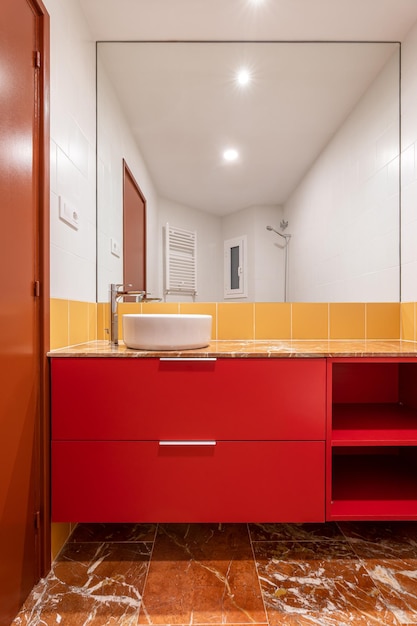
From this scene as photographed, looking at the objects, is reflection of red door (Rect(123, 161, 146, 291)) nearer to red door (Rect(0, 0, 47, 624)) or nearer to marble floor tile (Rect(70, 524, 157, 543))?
red door (Rect(0, 0, 47, 624))

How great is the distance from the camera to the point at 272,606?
1.08 m

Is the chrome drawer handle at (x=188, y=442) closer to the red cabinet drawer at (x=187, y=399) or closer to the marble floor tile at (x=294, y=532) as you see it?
the red cabinet drawer at (x=187, y=399)

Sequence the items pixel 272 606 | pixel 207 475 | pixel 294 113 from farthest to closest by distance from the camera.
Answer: pixel 294 113 → pixel 207 475 → pixel 272 606

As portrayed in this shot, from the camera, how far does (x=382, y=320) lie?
1.78m

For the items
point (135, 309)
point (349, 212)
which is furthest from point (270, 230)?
point (135, 309)

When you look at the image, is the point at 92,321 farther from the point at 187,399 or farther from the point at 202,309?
the point at 187,399

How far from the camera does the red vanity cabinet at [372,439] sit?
1.25 metres

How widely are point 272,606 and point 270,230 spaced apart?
5.01 ft

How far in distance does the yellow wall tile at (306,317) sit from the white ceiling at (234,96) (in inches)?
22.7

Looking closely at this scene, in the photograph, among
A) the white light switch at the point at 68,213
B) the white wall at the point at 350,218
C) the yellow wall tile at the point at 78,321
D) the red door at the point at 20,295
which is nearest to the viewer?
the red door at the point at 20,295

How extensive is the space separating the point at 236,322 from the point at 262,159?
854 millimetres

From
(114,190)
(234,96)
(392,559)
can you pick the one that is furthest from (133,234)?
(392,559)

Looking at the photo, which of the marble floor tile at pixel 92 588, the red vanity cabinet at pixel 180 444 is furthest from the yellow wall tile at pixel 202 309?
the marble floor tile at pixel 92 588

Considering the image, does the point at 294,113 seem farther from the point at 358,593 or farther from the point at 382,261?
the point at 358,593
